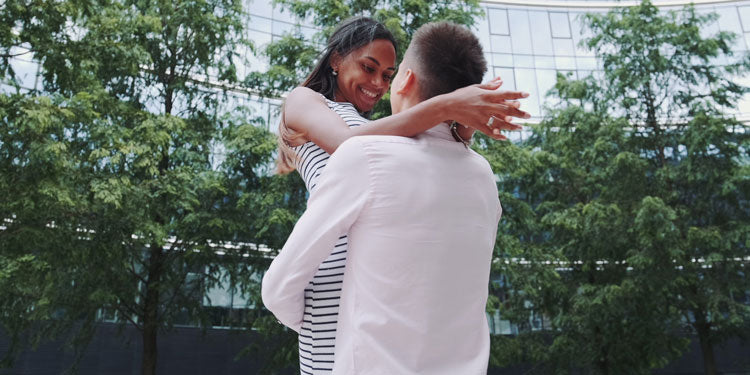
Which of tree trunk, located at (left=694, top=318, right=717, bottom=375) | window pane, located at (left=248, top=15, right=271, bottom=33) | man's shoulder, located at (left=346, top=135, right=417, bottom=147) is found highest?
window pane, located at (left=248, top=15, right=271, bottom=33)

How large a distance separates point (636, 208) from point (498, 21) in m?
15.0

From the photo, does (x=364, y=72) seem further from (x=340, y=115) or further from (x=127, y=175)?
(x=127, y=175)

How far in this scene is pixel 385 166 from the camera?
47.0 inches

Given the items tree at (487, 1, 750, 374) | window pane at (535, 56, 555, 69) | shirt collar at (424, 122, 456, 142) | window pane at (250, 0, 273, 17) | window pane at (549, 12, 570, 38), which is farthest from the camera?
window pane at (549, 12, 570, 38)

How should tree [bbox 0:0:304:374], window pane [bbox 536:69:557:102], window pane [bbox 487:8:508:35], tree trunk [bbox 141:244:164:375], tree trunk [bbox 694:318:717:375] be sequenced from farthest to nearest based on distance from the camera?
window pane [bbox 487:8:508:35]
window pane [bbox 536:69:557:102]
tree trunk [bbox 694:318:717:375]
tree trunk [bbox 141:244:164:375]
tree [bbox 0:0:304:374]

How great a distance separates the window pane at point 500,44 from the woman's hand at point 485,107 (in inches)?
991

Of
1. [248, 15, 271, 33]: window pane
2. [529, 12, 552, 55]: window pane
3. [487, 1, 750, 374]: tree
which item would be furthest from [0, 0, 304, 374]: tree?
[529, 12, 552, 55]: window pane

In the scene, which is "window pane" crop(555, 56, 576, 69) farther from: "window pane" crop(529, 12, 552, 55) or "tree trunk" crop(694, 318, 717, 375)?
"tree trunk" crop(694, 318, 717, 375)

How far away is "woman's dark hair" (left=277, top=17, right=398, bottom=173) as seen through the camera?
5.51 ft

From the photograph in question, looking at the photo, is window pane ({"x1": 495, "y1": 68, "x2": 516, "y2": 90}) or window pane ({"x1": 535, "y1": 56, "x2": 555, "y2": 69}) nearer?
window pane ({"x1": 495, "y1": 68, "x2": 516, "y2": 90})

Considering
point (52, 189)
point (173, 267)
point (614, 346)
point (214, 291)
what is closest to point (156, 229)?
point (52, 189)

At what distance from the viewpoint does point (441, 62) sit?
1.40 metres

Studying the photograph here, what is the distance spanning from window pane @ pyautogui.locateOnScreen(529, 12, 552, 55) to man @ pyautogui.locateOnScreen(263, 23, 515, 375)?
1023 inches

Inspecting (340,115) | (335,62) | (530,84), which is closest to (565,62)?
(530,84)
